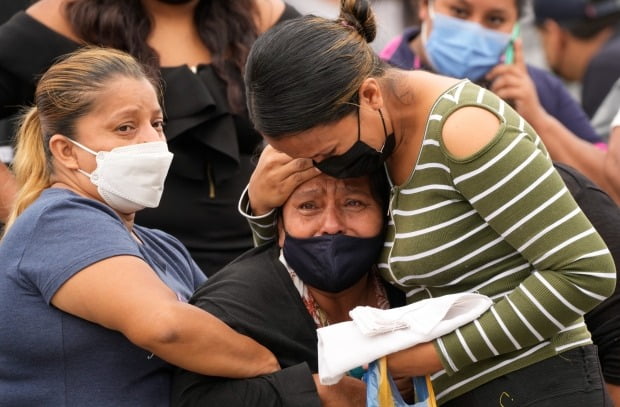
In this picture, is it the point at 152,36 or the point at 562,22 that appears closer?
the point at 152,36

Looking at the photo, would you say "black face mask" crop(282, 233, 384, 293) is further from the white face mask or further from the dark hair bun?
the dark hair bun

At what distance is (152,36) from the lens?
13.9ft

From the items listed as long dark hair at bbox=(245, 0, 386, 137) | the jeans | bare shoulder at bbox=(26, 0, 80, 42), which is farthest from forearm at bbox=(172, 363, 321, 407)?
bare shoulder at bbox=(26, 0, 80, 42)

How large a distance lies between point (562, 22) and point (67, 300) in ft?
13.2

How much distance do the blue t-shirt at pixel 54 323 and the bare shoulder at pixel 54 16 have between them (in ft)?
4.03

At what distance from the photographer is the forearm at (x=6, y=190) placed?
4.05 m

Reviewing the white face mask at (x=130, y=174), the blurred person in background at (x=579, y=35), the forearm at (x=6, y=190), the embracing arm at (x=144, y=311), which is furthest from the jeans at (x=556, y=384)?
the blurred person in background at (x=579, y=35)

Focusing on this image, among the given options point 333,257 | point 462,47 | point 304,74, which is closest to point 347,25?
point 304,74

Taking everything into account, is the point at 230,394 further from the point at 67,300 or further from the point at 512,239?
the point at 512,239

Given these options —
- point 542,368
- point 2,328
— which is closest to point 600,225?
point 542,368

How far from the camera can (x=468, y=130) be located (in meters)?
2.82

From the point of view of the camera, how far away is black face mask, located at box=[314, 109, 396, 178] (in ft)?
9.76

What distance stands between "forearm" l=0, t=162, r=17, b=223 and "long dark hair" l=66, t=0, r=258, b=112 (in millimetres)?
537

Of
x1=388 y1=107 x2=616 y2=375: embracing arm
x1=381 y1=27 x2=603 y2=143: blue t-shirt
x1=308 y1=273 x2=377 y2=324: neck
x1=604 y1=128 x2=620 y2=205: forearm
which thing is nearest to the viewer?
x1=388 y1=107 x2=616 y2=375: embracing arm
